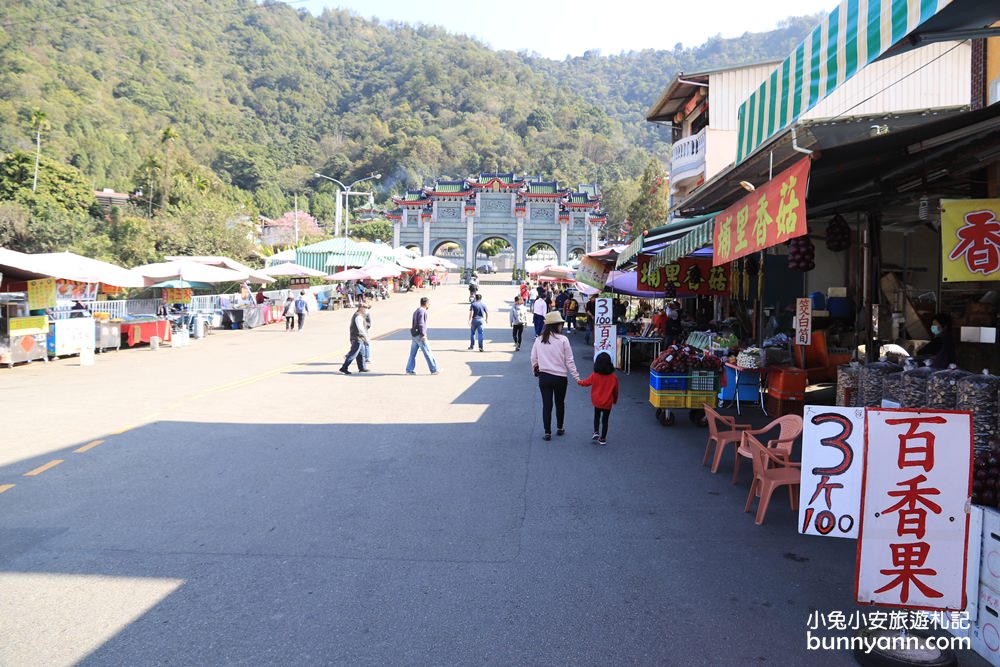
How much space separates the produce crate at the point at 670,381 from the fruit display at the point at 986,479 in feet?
19.4

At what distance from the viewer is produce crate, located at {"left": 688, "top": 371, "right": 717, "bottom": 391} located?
1021 centimetres

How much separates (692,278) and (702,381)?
5931mm

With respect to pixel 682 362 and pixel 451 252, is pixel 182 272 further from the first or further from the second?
pixel 451 252

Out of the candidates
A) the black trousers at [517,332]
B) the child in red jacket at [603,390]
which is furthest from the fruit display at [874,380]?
the black trousers at [517,332]

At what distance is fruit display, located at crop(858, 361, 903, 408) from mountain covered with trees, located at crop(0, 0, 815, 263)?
142 ft

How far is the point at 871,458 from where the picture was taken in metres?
3.84

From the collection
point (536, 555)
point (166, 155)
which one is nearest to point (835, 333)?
point (536, 555)

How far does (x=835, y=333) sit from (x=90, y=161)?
270 feet

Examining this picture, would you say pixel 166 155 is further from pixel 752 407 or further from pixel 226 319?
pixel 752 407

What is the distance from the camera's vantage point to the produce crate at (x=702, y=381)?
10.2 metres

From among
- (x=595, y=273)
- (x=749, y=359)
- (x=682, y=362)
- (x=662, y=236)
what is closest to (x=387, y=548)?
(x=682, y=362)

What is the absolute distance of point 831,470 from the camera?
4.81 metres

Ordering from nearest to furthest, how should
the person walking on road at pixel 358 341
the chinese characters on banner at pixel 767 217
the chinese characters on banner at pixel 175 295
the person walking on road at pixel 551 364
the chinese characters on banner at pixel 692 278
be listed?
the chinese characters on banner at pixel 767 217
the person walking on road at pixel 551 364
the chinese characters on banner at pixel 692 278
the person walking on road at pixel 358 341
the chinese characters on banner at pixel 175 295

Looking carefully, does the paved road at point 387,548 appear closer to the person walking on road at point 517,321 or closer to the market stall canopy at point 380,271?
the person walking on road at point 517,321
